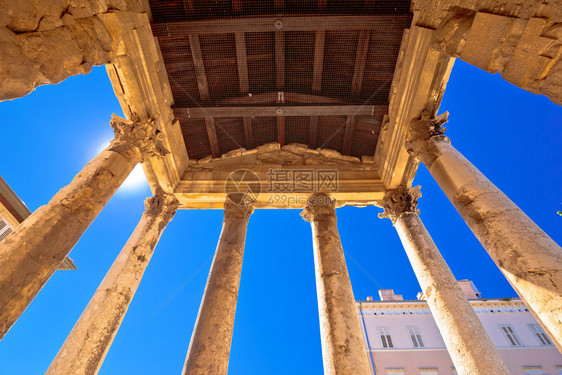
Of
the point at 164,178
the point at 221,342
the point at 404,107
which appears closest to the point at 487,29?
the point at 404,107

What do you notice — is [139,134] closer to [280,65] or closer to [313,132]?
[280,65]

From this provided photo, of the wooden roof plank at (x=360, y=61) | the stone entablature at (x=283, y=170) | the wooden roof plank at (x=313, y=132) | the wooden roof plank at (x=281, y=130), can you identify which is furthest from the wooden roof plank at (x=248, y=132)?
the wooden roof plank at (x=360, y=61)

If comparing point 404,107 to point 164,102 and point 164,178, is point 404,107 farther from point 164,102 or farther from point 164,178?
point 164,178

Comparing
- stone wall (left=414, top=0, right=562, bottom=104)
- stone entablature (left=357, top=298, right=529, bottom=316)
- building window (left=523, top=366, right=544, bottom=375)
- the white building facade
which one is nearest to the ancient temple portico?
stone wall (left=414, top=0, right=562, bottom=104)

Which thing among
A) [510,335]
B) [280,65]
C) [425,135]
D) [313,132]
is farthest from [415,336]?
[280,65]

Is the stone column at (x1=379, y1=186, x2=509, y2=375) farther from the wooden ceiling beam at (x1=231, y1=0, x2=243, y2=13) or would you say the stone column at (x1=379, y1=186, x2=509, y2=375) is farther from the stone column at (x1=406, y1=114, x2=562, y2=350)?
the wooden ceiling beam at (x1=231, y1=0, x2=243, y2=13)

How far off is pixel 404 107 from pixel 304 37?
3183 millimetres

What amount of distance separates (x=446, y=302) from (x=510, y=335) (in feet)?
69.0

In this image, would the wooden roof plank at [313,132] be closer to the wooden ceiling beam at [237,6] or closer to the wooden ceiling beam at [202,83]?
the wooden ceiling beam at [202,83]

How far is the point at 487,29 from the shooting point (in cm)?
371

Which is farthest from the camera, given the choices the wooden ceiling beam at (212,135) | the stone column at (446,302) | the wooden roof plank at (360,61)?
the wooden ceiling beam at (212,135)

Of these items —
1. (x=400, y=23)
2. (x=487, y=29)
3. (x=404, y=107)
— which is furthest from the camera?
(x=404, y=107)

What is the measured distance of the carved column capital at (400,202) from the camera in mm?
7962

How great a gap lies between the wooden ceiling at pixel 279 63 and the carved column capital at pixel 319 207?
2.38 m
